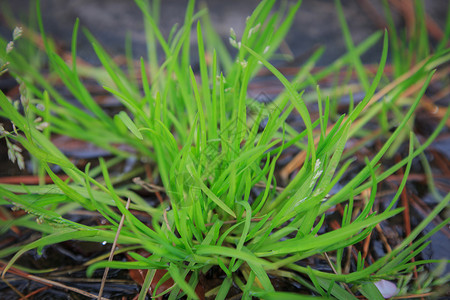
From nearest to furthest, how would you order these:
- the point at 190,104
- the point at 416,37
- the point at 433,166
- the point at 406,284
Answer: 1. the point at 406,284
2. the point at 190,104
3. the point at 433,166
4. the point at 416,37

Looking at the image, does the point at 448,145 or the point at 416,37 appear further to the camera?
the point at 416,37

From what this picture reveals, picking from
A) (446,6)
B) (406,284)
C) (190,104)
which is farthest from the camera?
(446,6)

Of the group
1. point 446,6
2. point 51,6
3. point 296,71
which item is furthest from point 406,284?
point 51,6

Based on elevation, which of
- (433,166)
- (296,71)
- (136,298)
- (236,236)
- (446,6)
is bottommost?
(136,298)

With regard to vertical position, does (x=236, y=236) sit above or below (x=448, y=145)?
below

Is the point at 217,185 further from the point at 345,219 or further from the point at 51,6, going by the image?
the point at 51,6

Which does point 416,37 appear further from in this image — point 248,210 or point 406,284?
point 248,210

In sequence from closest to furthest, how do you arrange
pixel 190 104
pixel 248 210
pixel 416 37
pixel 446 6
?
pixel 248 210 < pixel 190 104 < pixel 416 37 < pixel 446 6

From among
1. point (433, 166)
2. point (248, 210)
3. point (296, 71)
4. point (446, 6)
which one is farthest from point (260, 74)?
point (446, 6)

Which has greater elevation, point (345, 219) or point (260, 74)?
point (260, 74)
